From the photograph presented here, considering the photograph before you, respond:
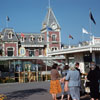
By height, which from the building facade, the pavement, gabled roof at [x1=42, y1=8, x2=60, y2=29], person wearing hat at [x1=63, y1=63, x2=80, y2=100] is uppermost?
gabled roof at [x1=42, y1=8, x2=60, y2=29]

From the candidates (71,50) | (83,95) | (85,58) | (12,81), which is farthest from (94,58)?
(12,81)

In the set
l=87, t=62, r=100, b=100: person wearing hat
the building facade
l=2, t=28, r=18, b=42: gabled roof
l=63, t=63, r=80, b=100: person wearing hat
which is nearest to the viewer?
l=63, t=63, r=80, b=100: person wearing hat

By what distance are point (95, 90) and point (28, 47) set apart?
39669 mm

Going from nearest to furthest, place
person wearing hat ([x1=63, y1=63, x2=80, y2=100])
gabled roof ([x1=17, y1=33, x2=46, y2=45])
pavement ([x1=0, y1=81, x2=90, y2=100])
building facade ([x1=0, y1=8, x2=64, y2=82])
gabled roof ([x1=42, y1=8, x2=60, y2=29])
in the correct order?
person wearing hat ([x1=63, y1=63, x2=80, y2=100]) → pavement ([x1=0, y1=81, x2=90, y2=100]) → building facade ([x1=0, y1=8, x2=64, y2=82]) → gabled roof ([x1=17, y1=33, x2=46, y2=45]) → gabled roof ([x1=42, y1=8, x2=60, y2=29])

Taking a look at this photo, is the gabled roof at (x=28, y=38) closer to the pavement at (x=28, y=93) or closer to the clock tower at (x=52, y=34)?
the clock tower at (x=52, y=34)

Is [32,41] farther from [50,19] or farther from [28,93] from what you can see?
[28,93]

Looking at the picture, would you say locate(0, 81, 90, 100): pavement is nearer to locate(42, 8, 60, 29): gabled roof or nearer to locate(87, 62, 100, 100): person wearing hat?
locate(87, 62, 100, 100): person wearing hat

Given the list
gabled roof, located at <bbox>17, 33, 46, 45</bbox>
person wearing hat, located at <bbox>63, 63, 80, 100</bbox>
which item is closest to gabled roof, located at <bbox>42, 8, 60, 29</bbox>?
gabled roof, located at <bbox>17, 33, 46, 45</bbox>

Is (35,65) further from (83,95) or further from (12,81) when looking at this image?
(83,95)

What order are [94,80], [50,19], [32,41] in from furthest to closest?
[50,19]
[32,41]
[94,80]

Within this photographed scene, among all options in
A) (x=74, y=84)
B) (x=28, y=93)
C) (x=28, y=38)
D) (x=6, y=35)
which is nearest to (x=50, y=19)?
(x=28, y=38)

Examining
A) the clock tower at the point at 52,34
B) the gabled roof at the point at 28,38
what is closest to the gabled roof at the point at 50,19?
the clock tower at the point at 52,34

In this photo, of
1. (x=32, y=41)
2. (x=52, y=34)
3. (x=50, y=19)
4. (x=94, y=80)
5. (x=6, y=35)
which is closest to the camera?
(x=94, y=80)

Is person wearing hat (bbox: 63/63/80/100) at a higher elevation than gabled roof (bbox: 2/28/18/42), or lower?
lower
